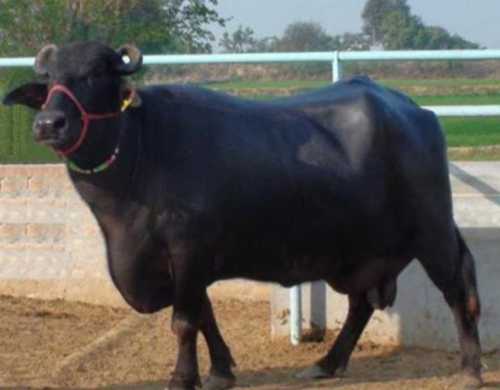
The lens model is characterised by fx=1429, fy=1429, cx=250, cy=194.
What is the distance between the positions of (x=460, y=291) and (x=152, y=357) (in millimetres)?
2025

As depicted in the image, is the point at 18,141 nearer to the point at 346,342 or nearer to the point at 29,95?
the point at 346,342

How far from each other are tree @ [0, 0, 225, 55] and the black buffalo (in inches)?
1062

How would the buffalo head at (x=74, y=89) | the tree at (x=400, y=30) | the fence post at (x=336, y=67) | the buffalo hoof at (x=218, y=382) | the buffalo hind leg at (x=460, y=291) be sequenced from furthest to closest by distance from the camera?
the tree at (x=400, y=30) → the fence post at (x=336, y=67) → the buffalo hind leg at (x=460, y=291) → the buffalo hoof at (x=218, y=382) → the buffalo head at (x=74, y=89)

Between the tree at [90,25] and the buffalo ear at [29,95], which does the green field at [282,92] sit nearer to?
the buffalo ear at [29,95]

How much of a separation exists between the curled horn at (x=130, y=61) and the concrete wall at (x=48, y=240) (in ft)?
12.9

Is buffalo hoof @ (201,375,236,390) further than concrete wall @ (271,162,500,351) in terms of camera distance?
No

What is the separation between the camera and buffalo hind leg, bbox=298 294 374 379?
8.12 metres

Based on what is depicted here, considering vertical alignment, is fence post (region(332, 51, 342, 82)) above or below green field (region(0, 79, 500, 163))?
above

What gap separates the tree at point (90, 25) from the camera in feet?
116


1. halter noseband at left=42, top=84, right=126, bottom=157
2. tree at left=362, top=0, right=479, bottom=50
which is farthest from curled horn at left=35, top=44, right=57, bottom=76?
tree at left=362, top=0, right=479, bottom=50

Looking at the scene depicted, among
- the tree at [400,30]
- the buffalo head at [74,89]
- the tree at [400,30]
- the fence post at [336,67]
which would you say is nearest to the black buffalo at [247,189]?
the buffalo head at [74,89]

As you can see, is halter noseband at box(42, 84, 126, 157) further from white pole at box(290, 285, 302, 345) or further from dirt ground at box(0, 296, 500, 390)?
white pole at box(290, 285, 302, 345)

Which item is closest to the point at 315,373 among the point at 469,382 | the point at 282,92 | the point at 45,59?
the point at 469,382

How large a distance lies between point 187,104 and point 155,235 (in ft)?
2.50
